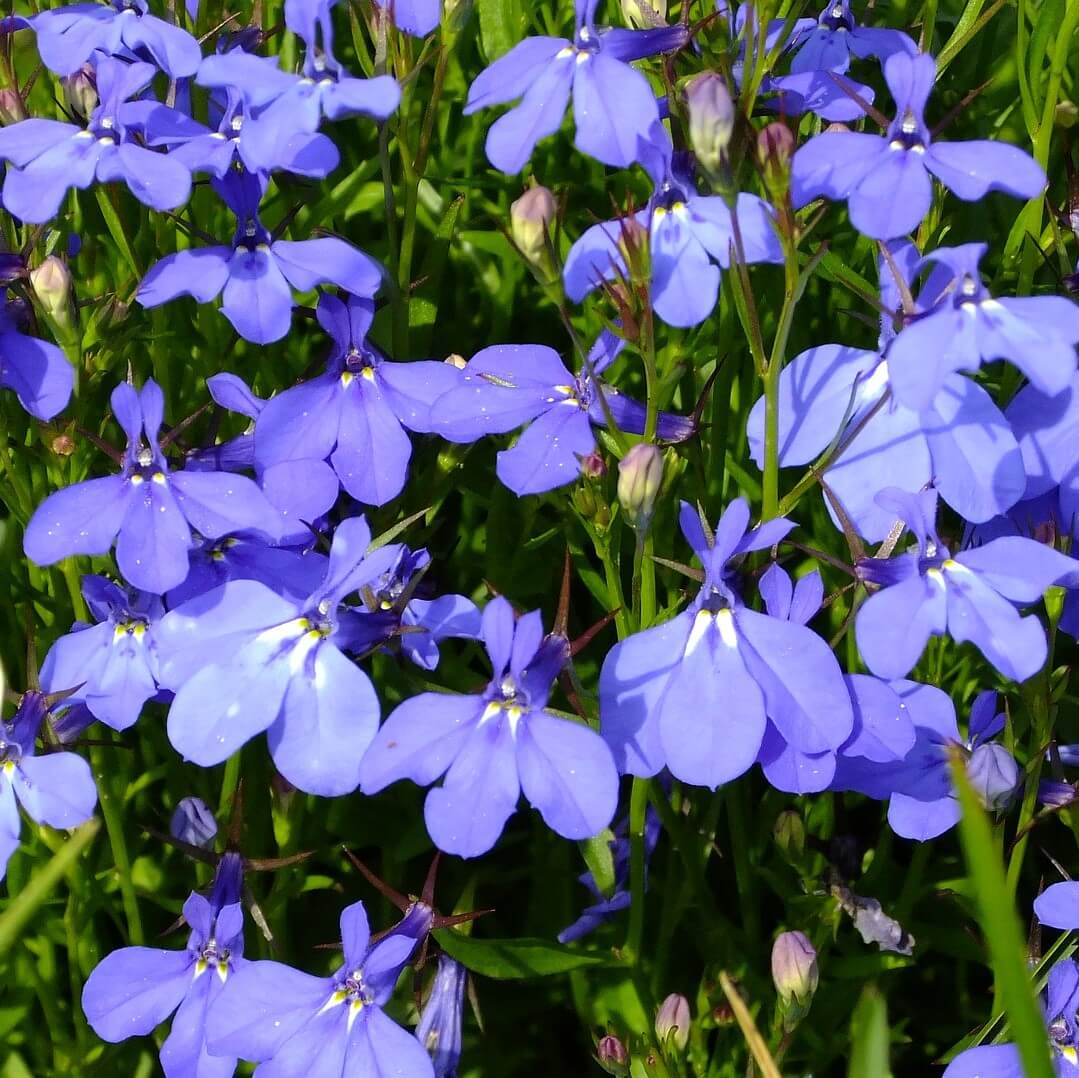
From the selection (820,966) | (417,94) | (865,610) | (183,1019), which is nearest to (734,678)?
(865,610)

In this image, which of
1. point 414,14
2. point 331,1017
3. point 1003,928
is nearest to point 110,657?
point 331,1017

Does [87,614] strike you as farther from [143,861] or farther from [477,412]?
[477,412]

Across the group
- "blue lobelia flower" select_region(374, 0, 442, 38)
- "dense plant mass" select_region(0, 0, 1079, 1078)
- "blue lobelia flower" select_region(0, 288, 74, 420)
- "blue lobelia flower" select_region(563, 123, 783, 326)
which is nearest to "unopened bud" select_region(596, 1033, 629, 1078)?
"dense plant mass" select_region(0, 0, 1079, 1078)

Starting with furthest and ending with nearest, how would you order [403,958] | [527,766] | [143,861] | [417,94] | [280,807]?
[417,94]
[143,861]
[280,807]
[403,958]
[527,766]

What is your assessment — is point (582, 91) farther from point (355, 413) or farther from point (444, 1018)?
point (444, 1018)

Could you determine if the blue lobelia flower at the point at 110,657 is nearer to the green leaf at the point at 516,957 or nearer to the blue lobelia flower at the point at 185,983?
the blue lobelia flower at the point at 185,983

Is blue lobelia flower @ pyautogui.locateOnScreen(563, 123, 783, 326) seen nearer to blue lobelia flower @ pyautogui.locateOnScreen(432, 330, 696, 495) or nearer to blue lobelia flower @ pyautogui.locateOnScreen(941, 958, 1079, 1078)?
blue lobelia flower @ pyautogui.locateOnScreen(432, 330, 696, 495)

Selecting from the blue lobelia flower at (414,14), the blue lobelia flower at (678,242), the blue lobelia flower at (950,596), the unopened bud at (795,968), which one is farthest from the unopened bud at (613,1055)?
the blue lobelia flower at (414,14)
